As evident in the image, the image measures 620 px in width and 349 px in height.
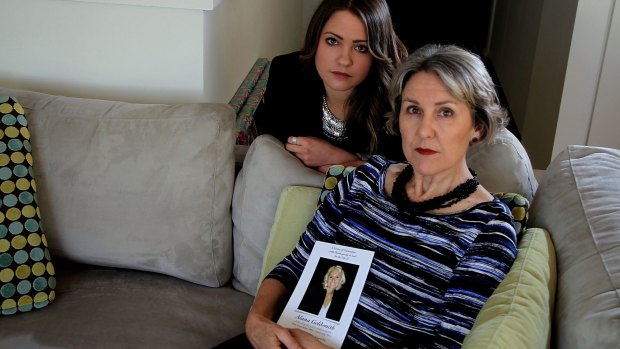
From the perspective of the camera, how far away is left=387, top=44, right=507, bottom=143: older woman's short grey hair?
1.37 m

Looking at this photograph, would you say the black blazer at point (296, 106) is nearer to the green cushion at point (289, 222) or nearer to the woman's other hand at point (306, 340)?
the green cushion at point (289, 222)

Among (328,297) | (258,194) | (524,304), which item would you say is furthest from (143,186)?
(524,304)

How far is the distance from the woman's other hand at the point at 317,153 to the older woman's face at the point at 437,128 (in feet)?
1.37

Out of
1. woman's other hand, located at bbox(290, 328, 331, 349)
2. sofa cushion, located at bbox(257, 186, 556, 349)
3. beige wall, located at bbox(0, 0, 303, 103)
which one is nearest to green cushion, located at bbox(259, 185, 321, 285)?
woman's other hand, located at bbox(290, 328, 331, 349)

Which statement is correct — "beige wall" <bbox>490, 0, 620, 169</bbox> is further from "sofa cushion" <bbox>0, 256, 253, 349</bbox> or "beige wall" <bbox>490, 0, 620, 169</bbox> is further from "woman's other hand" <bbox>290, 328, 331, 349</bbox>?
"woman's other hand" <bbox>290, 328, 331, 349</bbox>

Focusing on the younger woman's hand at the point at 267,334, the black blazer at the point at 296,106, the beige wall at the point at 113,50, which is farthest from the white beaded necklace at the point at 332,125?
the younger woman's hand at the point at 267,334

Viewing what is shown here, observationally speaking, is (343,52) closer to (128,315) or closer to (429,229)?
(429,229)

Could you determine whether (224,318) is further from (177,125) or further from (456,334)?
(456,334)

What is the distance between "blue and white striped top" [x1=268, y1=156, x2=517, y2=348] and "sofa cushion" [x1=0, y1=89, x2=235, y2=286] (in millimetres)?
421

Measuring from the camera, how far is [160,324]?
1628mm

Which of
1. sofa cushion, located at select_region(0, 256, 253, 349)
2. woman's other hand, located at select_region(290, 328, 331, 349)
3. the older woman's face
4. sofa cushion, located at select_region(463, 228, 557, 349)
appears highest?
the older woman's face

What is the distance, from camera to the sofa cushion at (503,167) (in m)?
1.63

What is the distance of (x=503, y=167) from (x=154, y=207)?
2.97ft

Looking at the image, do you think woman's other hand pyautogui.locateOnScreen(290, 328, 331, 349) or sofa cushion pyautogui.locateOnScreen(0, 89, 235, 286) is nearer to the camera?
woman's other hand pyautogui.locateOnScreen(290, 328, 331, 349)
